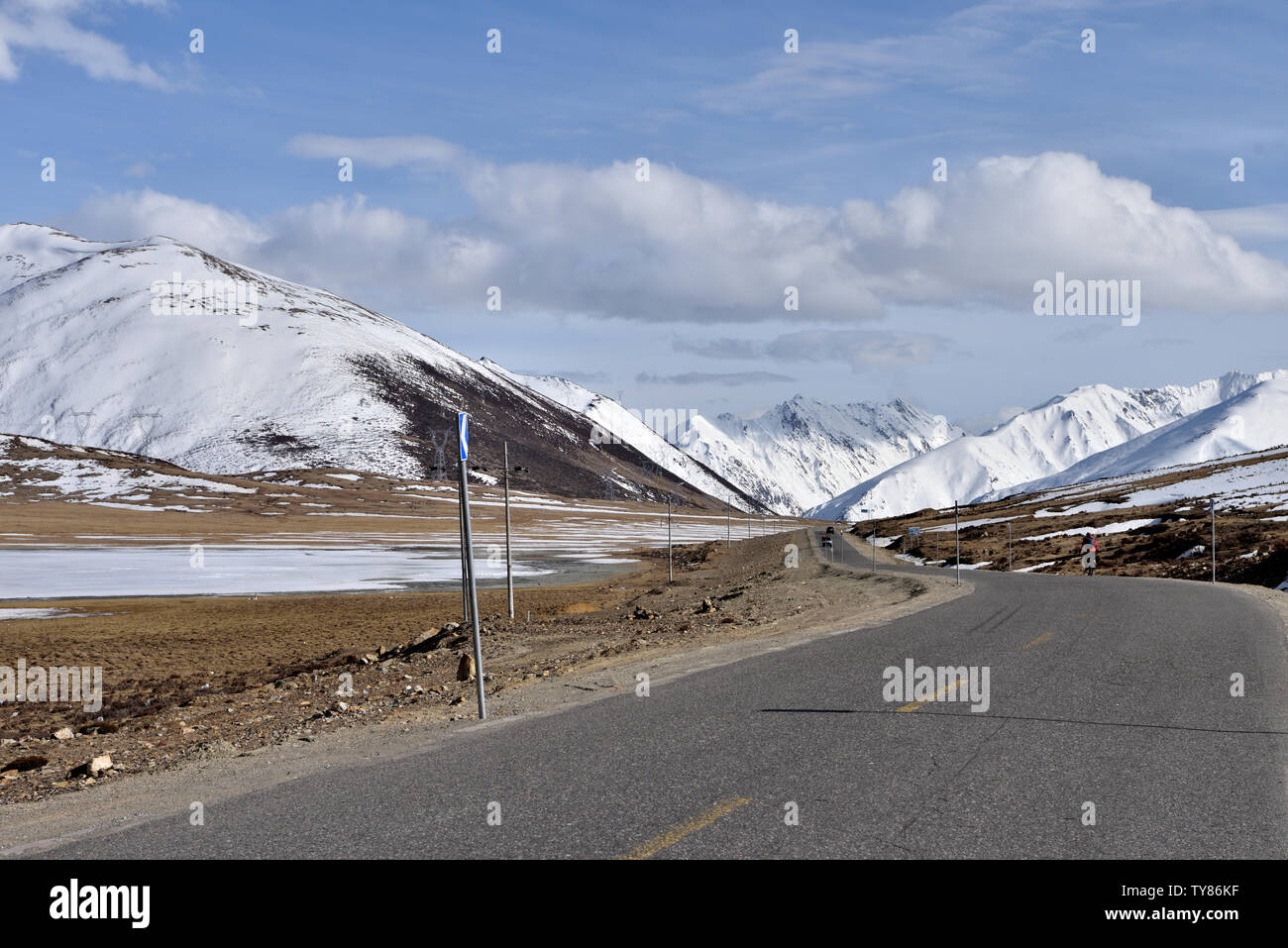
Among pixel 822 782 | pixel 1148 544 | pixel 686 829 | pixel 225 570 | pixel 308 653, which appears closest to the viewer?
pixel 686 829

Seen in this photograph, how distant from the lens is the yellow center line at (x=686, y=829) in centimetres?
754

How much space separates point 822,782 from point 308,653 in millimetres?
26054

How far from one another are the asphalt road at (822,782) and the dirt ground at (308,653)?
12.7 feet

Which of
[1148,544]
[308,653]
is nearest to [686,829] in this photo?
[308,653]

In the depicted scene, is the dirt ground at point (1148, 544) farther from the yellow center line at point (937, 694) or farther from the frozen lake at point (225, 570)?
the yellow center line at point (937, 694)

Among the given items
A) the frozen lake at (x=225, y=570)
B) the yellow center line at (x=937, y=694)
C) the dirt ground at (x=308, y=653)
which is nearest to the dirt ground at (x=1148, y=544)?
the dirt ground at (x=308, y=653)

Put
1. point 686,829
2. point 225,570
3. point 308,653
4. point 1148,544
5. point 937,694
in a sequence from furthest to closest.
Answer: point 225,570, point 1148,544, point 308,653, point 937,694, point 686,829

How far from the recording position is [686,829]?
26.4ft

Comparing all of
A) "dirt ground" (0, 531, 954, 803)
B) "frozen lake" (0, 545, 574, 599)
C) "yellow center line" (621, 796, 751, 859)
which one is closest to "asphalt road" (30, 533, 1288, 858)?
"yellow center line" (621, 796, 751, 859)

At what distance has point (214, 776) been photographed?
10.9 m

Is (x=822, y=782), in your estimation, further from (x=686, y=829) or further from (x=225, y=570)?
(x=225, y=570)

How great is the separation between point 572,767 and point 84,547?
95996 mm
